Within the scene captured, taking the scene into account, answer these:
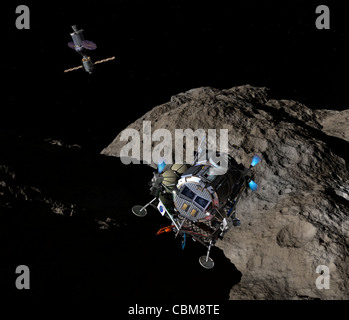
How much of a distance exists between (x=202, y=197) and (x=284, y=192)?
7.14 feet

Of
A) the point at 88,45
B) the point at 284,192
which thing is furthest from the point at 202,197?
the point at 88,45

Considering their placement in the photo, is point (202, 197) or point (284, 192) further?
point (284, 192)

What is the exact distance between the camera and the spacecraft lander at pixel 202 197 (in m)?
5.74

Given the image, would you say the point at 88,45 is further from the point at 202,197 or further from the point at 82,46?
the point at 202,197

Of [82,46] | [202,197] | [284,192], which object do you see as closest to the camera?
[202,197]

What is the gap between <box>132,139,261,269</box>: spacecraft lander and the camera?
18.8ft

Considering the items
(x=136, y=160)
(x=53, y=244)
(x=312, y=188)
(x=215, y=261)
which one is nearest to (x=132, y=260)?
(x=53, y=244)

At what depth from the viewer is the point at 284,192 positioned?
22.4 ft

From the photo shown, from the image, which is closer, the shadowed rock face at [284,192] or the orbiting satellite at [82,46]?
the shadowed rock face at [284,192]

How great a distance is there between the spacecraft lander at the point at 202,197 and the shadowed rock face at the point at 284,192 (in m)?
0.85

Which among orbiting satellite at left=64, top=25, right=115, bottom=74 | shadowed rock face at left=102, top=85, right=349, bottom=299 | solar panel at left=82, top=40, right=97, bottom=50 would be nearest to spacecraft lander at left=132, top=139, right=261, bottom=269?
shadowed rock face at left=102, top=85, right=349, bottom=299

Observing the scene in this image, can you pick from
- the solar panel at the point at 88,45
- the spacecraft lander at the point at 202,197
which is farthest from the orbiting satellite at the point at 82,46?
the spacecraft lander at the point at 202,197

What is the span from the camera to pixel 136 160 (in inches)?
327

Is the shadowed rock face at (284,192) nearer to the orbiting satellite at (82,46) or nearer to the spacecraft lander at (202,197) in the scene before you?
the spacecraft lander at (202,197)
